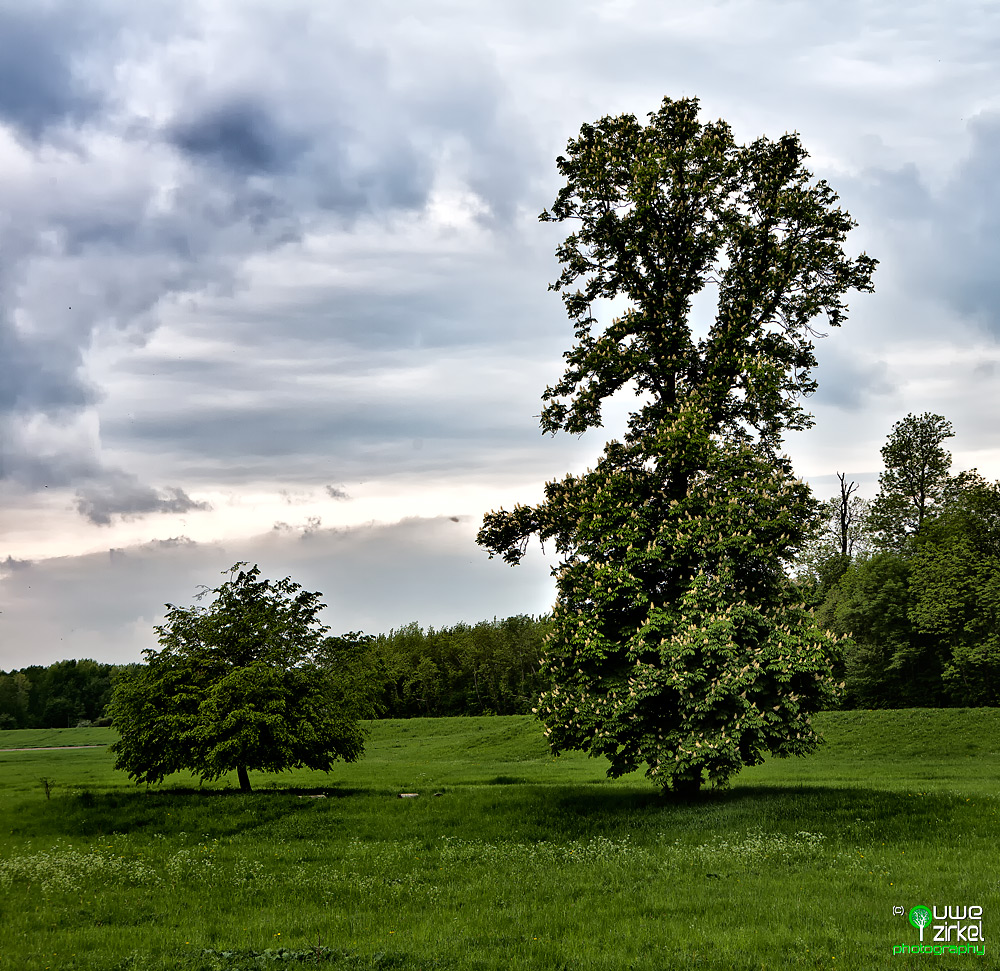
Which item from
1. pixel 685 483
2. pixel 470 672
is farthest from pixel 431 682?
pixel 685 483

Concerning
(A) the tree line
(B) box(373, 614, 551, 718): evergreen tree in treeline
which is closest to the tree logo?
(A) the tree line

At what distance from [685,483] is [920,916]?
45.2 ft

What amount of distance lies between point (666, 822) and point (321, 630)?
50.4 feet

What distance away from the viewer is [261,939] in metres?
13.2

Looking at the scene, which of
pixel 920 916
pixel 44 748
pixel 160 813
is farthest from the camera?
pixel 44 748

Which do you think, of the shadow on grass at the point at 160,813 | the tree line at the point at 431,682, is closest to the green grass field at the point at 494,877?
the shadow on grass at the point at 160,813

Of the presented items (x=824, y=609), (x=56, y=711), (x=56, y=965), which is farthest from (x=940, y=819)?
(x=56, y=711)

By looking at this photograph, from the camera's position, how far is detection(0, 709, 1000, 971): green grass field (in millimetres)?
12172

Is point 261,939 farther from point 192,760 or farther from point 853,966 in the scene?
point 192,760

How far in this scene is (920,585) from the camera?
58.5 metres

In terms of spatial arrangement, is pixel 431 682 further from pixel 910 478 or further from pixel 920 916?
pixel 920 916

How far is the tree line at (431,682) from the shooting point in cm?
10906

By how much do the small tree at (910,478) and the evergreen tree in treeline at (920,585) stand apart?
0.08 meters

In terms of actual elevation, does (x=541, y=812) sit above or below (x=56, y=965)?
below
